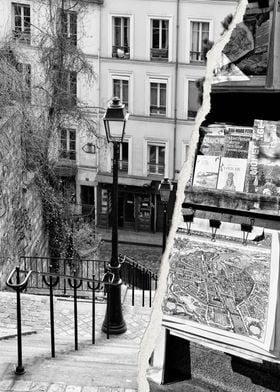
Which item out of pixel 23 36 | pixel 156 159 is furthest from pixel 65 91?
pixel 156 159

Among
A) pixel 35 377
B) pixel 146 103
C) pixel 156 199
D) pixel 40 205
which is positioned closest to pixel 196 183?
pixel 35 377

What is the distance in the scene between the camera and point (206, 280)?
0.84 metres

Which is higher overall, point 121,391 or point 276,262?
point 276,262

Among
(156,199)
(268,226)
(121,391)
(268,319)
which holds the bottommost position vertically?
(156,199)

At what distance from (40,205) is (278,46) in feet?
36.4

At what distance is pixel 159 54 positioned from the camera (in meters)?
15.0

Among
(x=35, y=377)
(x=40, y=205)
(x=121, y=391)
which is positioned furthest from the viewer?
(x=40, y=205)

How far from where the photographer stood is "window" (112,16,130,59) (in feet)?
49.6

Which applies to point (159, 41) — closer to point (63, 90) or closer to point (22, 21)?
point (63, 90)

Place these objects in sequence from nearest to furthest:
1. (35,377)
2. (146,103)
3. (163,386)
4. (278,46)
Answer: (278,46) < (163,386) < (35,377) < (146,103)

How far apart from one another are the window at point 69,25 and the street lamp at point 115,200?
627cm

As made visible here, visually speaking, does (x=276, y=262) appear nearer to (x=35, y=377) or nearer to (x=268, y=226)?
(x=268, y=226)

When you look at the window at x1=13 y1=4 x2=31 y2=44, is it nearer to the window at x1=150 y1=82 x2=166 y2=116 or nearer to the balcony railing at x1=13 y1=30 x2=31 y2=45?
the balcony railing at x1=13 y1=30 x2=31 y2=45

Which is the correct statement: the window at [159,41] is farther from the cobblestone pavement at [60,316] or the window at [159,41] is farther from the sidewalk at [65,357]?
the sidewalk at [65,357]
